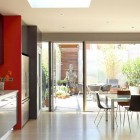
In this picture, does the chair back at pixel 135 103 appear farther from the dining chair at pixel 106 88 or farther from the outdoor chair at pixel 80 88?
the outdoor chair at pixel 80 88

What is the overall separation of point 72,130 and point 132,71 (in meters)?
4.14

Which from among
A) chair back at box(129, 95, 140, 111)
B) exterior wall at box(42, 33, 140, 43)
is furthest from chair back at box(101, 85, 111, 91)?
chair back at box(129, 95, 140, 111)

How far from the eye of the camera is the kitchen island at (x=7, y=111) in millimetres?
4946

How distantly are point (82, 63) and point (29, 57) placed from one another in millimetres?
2228

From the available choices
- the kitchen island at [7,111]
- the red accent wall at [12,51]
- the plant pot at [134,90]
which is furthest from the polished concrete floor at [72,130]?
the plant pot at [134,90]

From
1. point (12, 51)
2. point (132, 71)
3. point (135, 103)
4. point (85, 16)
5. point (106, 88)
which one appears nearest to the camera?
point (135, 103)

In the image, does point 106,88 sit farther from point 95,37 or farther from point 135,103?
point 135,103

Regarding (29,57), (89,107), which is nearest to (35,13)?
(29,57)

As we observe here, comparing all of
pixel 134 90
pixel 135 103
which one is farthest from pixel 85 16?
pixel 134 90

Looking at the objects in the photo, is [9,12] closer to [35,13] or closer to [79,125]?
[35,13]

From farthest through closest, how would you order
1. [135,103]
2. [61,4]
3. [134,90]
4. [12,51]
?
[134,90], [12,51], [135,103], [61,4]

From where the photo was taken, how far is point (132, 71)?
9.77 m

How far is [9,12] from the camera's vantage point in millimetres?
6246

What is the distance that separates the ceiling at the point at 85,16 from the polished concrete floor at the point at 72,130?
2569mm
